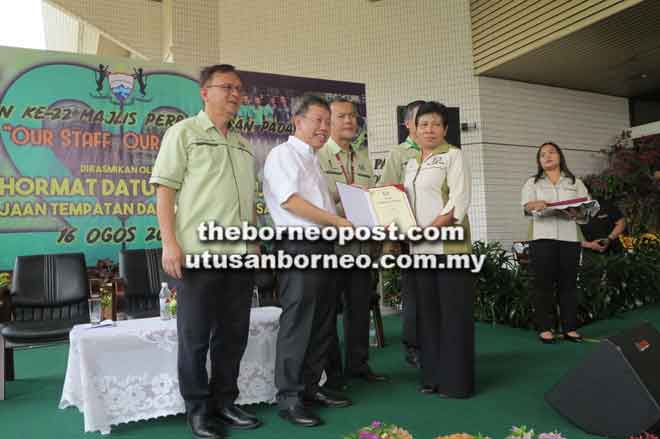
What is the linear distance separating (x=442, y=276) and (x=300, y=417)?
1.03 m

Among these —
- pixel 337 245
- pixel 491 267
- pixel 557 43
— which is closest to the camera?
pixel 337 245

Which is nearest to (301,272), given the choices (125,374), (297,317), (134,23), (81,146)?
(297,317)

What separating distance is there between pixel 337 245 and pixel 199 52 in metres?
6.26

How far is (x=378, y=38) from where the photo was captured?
8.22m

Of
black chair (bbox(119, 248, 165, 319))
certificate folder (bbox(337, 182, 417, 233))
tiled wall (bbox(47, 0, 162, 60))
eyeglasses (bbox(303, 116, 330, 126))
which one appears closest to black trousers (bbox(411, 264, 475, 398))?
certificate folder (bbox(337, 182, 417, 233))

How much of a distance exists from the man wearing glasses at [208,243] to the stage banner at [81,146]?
106 inches

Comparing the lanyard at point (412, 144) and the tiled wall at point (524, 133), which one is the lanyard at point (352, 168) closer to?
the lanyard at point (412, 144)

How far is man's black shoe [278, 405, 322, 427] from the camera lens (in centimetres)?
249

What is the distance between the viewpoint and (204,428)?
2.37 meters

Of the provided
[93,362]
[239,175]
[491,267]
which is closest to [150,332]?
[93,362]

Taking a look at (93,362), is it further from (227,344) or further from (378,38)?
(378,38)

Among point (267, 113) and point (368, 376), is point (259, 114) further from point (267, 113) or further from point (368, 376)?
point (368, 376)

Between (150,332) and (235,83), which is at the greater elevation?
(235,83)

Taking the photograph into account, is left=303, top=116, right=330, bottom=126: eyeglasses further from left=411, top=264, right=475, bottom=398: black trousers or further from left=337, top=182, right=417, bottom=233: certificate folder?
left=411, top=264, right=475, bottom=398: black trousers
